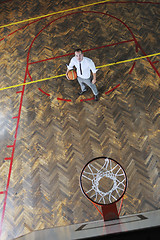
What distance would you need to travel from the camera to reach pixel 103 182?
472 cm

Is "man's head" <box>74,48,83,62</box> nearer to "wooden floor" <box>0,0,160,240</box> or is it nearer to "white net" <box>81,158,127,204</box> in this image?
"wooden floor" <box>0,0,160,240</box>

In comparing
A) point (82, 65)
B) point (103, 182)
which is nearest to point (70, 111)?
point (82, 65)

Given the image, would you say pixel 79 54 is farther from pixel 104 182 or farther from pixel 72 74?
pixel 104 182

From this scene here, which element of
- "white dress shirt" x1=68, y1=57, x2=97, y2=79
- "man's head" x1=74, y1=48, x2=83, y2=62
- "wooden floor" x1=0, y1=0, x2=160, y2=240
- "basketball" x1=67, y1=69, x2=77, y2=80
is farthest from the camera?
"basketball" x1=67, y1=69, x2=77, y2=80

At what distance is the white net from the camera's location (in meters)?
4.54

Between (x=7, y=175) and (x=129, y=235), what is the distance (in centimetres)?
382

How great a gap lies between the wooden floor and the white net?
0.60ft

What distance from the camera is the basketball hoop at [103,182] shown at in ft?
14.9

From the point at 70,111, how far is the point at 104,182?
1.91 metres

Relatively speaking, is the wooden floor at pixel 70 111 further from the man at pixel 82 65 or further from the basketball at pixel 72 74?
the man at pixel 82 65

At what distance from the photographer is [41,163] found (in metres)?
5.14

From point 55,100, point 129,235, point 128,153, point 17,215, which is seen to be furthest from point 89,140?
point 129,235

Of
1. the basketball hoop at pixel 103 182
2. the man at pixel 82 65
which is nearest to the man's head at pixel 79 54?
the man at pixel 82 65

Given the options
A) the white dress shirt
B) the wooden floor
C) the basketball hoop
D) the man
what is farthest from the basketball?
the basketball hoop
